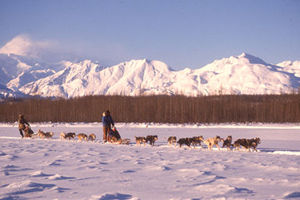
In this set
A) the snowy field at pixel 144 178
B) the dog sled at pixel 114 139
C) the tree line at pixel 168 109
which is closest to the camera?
the snowy field at pixel 144 178

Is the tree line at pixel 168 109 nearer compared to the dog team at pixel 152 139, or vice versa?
the dog team at pixel 152 139

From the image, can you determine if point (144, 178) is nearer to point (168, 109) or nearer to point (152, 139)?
point (152, 139)

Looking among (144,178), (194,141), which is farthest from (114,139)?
(144,178)

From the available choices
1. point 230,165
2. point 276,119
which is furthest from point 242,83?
point 230,165

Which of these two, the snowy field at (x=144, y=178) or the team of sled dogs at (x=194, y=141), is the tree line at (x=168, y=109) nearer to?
the team of sled dogs at (x=194, y=141)

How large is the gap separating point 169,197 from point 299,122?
60.4ft

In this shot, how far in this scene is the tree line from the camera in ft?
68.1

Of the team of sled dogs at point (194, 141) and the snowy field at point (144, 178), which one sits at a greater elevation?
the team of sled dogs at point (194, 141)

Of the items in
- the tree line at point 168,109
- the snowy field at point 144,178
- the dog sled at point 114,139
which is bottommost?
the snowy field at point 144,178

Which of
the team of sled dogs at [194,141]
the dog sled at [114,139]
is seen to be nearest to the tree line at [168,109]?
the team of sled dogs at [194,141]

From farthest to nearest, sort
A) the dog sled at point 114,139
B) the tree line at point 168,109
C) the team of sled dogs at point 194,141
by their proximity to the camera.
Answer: the tree line at point 168,109 < the dog sled at point 114,139 < the team of sled dogs at point 194,141

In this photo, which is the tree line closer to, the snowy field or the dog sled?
the dog sled

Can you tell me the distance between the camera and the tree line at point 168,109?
20.8m

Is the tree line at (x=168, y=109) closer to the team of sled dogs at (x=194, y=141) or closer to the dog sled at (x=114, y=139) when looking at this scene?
the team of sled dogs at (x=194, y=141)
